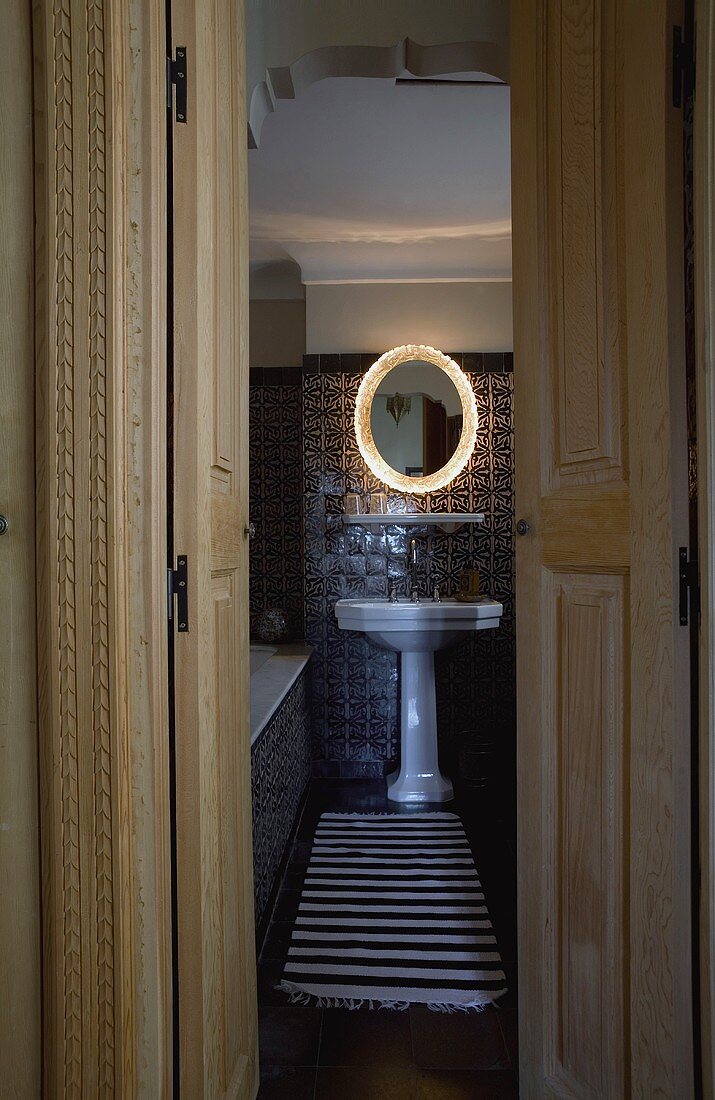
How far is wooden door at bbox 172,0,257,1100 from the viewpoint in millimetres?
1132

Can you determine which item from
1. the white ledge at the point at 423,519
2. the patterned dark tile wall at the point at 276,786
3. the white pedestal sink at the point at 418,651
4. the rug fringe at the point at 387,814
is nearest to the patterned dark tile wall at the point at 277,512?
the white ledge at the point at 423,519

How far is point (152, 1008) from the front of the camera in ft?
3.40

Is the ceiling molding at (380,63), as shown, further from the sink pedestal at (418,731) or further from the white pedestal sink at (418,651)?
the sink pedestal at (418,731)

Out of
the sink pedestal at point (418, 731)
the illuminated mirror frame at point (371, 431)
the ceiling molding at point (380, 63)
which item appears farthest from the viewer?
the illuminated mirror frame at point (371, 431)

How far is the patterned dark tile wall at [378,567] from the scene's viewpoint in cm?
392

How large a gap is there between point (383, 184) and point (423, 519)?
1.52 metres

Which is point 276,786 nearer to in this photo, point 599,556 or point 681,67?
point 599,556

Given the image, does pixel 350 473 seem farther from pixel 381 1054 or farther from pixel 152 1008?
pixel 152 1008

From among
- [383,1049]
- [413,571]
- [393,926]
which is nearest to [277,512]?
[413,571]

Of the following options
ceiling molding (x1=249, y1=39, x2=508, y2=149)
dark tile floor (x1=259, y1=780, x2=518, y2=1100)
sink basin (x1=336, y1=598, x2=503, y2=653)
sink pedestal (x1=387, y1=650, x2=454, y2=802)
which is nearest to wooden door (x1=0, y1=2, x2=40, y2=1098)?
dark tile floor (x1=259, y1=780, x2=518, y2=1100)

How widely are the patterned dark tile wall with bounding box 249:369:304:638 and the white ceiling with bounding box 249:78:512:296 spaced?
0.80 metres

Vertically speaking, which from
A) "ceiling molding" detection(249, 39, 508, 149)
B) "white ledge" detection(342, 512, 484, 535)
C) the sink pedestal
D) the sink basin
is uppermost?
"ceiling molding" detection(249, 39, 508, 149)

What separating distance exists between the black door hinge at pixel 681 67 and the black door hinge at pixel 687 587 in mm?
641

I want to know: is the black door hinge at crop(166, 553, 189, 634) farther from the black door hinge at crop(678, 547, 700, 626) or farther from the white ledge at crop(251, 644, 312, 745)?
the white ledge at crop(251, 644, 312, 745)
